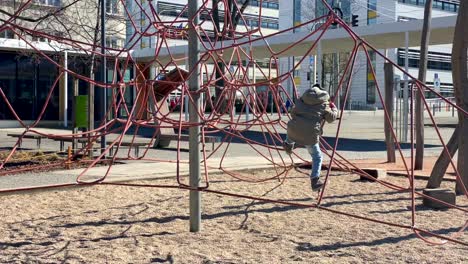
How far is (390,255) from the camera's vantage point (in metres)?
4.63

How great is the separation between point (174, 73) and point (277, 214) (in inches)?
284

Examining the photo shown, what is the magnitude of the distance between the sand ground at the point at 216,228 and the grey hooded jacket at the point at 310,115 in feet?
2.81

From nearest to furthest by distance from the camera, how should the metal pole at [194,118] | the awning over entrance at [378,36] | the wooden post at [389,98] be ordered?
1. the metal pole at [194,118]
2. the wooden post at [389,98]
3. the awning over entrance at [378,36]

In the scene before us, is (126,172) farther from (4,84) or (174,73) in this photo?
(4,84)

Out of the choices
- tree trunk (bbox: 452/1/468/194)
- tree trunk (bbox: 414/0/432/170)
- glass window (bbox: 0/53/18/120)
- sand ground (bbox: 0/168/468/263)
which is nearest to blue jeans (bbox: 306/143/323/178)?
sand ground (bbox: 0/168/468/263)

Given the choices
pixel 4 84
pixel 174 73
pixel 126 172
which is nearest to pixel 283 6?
pixel 4 84

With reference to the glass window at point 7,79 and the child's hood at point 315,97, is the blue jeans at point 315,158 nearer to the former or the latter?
the child's hood at point 315,97

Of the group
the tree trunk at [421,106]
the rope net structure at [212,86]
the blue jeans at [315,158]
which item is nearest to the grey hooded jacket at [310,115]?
the blue jeans at [315,158]

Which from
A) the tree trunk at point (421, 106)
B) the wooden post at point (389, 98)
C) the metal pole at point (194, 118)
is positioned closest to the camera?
the metal pole at point (194, 118)

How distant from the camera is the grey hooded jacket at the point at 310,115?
572cm

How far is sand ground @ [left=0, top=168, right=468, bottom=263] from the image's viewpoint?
4.63 metres

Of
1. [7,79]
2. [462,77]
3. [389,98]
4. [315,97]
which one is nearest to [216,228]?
[315,97]

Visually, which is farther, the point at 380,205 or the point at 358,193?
the point at 358,193

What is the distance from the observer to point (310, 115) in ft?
19.0
